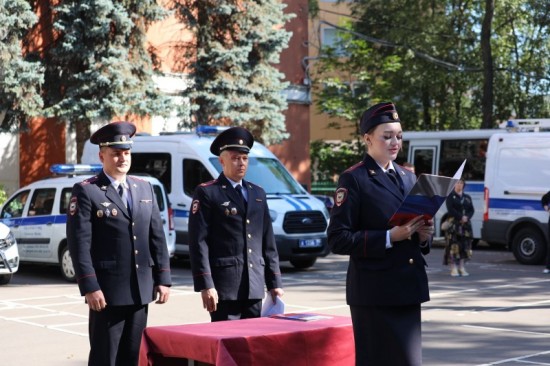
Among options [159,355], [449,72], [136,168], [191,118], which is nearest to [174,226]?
[136,168]

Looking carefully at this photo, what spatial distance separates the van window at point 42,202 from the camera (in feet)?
60.8

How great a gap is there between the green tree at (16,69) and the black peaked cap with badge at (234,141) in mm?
16492

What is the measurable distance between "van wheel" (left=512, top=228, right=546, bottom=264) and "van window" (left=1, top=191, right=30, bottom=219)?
10.1m

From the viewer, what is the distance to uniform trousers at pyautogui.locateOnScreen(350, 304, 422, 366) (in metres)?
5.44

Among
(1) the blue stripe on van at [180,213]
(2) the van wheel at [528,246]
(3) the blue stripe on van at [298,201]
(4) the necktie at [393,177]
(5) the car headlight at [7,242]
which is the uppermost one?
(4) the necktie at [393,177]

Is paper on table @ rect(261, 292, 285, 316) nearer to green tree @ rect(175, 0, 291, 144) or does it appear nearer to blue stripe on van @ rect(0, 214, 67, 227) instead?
blue stripe on van @ rect(0, 214, 67, 227)

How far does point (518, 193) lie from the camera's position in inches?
869

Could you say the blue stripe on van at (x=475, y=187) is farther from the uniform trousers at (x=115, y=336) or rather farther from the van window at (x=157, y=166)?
the uniform trousers at (x=115, y=336)

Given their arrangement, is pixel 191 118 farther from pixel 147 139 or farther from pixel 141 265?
pixel 141 265

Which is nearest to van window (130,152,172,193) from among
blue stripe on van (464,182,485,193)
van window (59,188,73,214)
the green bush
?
van window (59,188,73,214)

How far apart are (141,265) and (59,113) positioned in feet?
57.9

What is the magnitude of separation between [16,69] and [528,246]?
12.0 m

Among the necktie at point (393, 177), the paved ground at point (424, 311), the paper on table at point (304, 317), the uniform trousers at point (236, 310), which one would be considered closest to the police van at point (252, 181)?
the paved ground at point (424, 311)

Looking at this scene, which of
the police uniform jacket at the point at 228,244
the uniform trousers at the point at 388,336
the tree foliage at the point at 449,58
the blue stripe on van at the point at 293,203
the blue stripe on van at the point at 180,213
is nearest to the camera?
the uniform trousers at the point at 388,336
